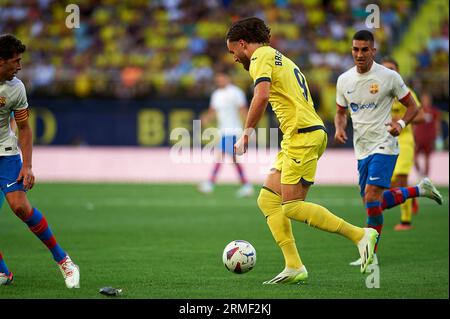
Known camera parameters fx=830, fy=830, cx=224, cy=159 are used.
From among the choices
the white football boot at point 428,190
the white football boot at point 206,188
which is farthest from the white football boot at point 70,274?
the white football boot at point 206,188

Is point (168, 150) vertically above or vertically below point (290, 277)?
above

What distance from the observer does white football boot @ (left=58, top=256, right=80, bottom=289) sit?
7.54 m

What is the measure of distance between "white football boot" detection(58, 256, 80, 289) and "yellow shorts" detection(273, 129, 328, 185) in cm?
208

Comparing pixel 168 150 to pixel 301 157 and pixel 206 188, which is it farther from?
pixel 301 157

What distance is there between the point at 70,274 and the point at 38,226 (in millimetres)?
534

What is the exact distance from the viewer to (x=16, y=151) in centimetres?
775

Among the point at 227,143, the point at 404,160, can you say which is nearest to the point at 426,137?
the point at 227,143

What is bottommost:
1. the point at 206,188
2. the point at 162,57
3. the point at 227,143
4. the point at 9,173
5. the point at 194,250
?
the point at 194,250

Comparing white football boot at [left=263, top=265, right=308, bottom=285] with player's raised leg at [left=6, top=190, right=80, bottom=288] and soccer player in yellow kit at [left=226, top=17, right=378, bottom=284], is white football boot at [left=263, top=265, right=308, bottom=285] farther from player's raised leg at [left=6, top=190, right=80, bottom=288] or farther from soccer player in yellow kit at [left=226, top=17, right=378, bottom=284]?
player's raised leg at [left=6, top=190, right=80, bottom=288]

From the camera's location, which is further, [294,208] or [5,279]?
[5,279]

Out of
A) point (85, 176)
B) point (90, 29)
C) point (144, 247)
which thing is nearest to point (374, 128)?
point (144, 247)

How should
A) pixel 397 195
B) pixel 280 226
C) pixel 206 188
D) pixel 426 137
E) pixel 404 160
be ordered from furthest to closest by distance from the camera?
pixel 426 137 → pixel 206 188 → pixel 404 160 → pixel 397 195 → pixel 280 226

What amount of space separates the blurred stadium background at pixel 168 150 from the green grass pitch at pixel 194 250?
0.11 feet
